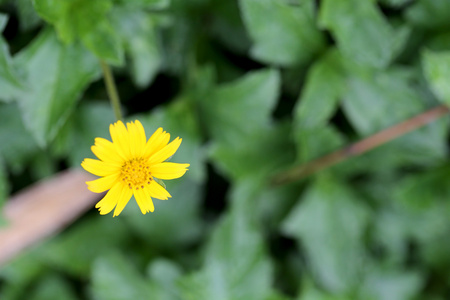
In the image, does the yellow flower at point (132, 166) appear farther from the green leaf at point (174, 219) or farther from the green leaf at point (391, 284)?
the green leaf at point (391, 284)

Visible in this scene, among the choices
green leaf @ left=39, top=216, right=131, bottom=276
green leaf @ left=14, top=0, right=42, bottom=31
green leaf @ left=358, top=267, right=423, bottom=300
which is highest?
green leaf @ left=14, top=0, right=42, bottom=31

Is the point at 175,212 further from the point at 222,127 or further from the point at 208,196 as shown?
the point at 222,127

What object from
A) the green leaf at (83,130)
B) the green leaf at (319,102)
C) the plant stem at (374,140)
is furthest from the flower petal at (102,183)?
the plant stem at (374,140)

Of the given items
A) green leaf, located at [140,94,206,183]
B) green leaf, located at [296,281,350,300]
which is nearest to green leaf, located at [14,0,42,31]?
green leaf, located at [140,94,206,183]

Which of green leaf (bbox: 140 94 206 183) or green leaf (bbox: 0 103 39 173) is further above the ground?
green leaf (bbox: 0 103 39 173)

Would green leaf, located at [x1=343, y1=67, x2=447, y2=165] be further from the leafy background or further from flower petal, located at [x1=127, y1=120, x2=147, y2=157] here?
flower petal, located at [x1=127, y1=120, x2=147, y2=157]

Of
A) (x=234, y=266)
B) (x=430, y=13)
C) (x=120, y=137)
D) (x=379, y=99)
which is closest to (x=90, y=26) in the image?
(x=120, y=137)
